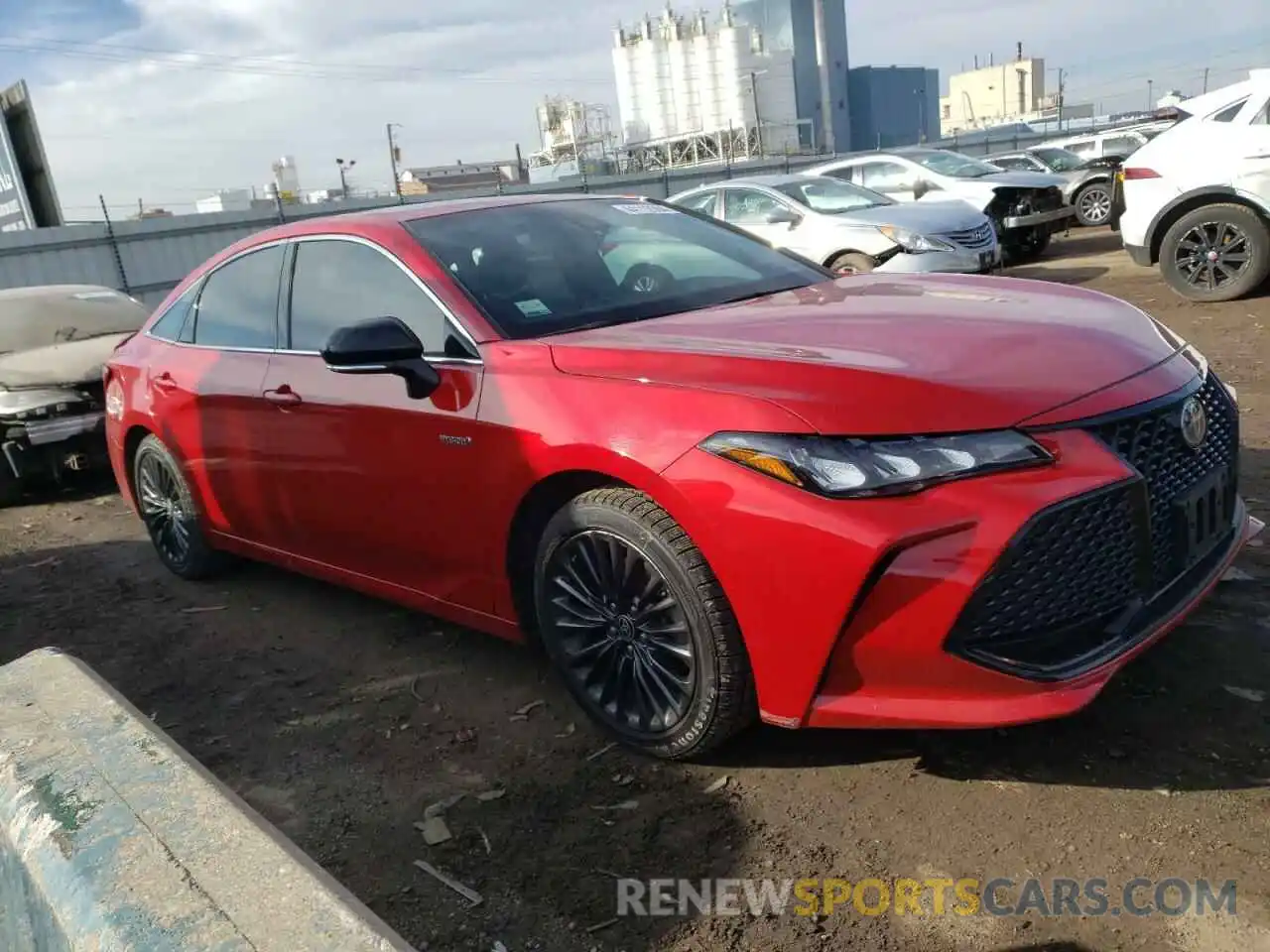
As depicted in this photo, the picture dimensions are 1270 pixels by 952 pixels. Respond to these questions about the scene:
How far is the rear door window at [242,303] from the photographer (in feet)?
13.1

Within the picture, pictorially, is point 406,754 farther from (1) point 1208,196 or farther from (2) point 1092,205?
(2) point 1092,205

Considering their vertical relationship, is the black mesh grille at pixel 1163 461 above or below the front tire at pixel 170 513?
above

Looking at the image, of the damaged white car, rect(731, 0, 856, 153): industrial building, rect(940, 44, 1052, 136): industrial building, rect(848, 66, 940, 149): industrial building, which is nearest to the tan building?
rect(940, 44, 1052, 136): industrial building

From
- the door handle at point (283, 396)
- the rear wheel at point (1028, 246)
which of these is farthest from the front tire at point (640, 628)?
the rear wheel at point (1028, 246)

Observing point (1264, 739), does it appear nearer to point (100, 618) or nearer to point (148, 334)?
point (100, 618)

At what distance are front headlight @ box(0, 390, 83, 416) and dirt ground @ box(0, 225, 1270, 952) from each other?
11.1 feet

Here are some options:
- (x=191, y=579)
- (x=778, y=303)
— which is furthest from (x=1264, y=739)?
(x=191, y=579)

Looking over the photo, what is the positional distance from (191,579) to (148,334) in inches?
46.1

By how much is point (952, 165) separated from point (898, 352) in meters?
13.3

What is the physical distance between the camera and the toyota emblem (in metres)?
2.55

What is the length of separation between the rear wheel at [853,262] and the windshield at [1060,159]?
10949 mm

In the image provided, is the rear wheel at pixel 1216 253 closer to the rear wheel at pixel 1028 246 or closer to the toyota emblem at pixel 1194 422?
the rear wheel at pixel 1028 246

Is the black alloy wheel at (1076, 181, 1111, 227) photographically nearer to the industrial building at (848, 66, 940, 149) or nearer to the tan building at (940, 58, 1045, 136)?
the industrial building at (848, 66, 940, 149)

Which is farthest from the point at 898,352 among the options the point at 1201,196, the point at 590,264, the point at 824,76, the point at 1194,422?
the point at 824,76
